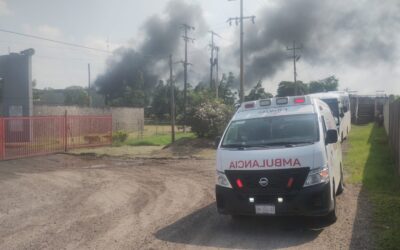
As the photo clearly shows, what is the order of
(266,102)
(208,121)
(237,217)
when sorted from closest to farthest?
(237,217), (266,102), (208,121)

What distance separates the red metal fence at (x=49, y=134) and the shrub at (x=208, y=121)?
17.4 ft

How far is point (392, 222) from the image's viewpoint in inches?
278

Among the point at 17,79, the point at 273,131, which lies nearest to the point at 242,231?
the point at 273,131

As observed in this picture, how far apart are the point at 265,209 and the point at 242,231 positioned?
0.65m

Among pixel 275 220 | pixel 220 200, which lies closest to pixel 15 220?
pixel 220 200

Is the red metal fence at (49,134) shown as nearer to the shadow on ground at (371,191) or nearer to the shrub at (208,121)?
the shrub at (208,121)

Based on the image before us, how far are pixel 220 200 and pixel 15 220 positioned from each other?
156 inches

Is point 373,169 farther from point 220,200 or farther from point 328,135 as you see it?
point 220,200

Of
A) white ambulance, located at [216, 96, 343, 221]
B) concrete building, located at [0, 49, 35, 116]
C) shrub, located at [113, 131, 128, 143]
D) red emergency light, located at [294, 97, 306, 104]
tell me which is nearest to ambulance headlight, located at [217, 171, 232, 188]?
white ambulance, located at [216, 96, 343, 221]

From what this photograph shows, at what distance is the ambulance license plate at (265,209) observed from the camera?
6.51 meters

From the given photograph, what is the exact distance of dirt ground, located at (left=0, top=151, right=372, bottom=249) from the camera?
640cm

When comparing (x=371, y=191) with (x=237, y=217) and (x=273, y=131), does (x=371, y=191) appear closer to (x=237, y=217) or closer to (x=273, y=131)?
(x=273, y=131)

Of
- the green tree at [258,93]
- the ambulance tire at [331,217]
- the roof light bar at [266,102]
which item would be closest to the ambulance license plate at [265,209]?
the ambulance tire at [331,217]

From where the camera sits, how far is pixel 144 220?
306 inches
